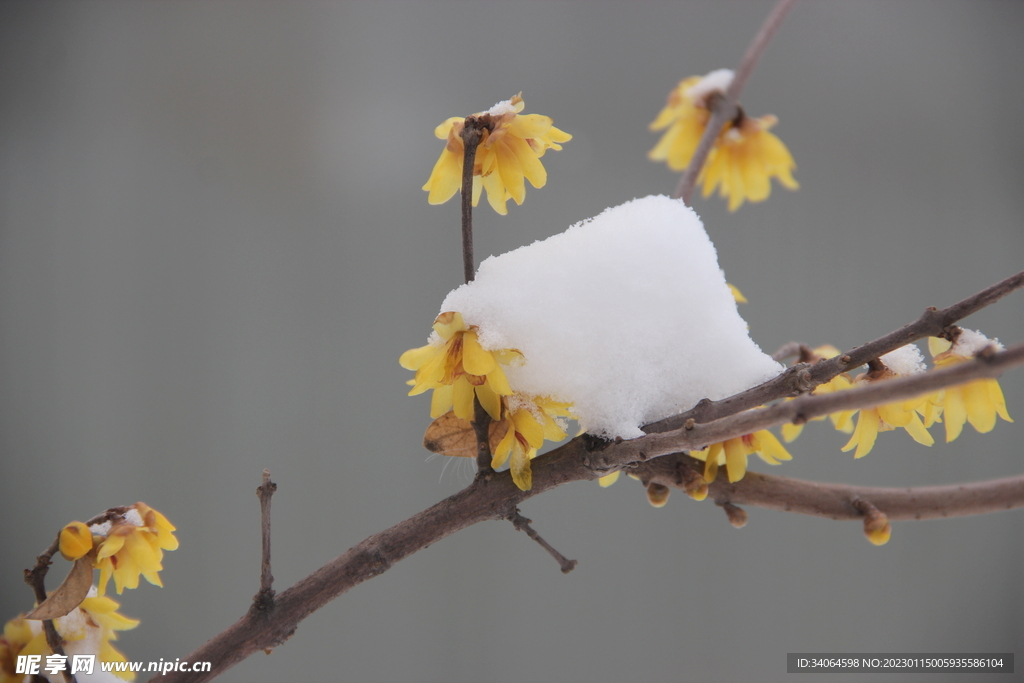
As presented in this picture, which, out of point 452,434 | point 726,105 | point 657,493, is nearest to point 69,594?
point 452,434

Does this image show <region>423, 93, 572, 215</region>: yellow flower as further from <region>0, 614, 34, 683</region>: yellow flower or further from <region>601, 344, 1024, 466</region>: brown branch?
<region>0, 614, 34, 683</region>: yellow flower

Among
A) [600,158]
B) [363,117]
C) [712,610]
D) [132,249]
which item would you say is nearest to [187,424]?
[132,249]

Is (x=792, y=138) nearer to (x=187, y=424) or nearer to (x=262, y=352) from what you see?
(x=262, y=352)

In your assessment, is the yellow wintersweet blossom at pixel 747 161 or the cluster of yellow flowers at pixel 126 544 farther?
the yellow wintersweet blossom at pixel 747 161

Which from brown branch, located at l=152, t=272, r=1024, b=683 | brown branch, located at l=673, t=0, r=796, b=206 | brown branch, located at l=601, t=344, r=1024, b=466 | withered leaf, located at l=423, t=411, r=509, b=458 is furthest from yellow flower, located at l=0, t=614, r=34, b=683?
brown branch, located at l=673, t=0, r=796, b=206

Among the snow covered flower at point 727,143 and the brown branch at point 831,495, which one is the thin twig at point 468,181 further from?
the snow covered flower at point 727,143

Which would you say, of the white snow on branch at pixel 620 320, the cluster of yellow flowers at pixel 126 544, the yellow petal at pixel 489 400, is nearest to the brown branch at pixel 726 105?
the white snow on branch at pixel 620 320
